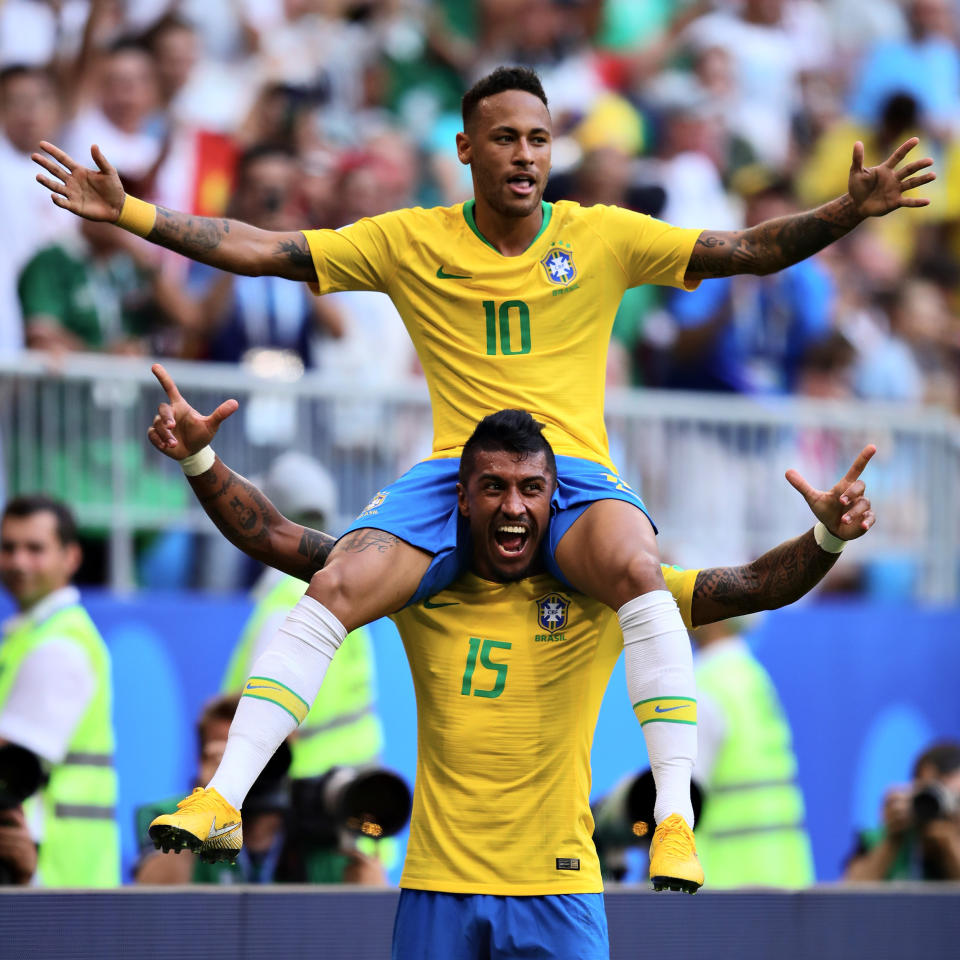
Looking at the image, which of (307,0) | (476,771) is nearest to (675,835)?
(476,771)

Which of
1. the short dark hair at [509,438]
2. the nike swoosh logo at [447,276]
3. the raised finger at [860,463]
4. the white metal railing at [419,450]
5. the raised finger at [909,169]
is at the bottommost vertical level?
the raised finger at [860,463]

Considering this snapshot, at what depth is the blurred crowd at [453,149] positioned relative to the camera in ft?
28.8

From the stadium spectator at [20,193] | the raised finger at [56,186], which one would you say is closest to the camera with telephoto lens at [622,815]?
the raised finger at [56,186]

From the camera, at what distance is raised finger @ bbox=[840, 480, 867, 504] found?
464 centimetres

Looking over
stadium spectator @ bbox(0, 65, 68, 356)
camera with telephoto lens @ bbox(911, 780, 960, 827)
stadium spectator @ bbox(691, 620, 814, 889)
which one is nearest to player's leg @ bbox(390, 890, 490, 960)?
camera with telephoto lens @ bbox(911, 780, 960, 827)

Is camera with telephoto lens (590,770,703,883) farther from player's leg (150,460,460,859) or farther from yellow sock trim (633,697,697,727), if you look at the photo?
player's leg (150,460,460,859)

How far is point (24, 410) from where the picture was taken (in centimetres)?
805

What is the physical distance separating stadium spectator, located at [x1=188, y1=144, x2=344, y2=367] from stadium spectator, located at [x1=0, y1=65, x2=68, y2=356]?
0.80m

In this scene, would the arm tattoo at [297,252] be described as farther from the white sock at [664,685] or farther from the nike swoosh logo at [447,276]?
the white sock at [664,685]

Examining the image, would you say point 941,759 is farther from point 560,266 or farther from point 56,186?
point 56,186

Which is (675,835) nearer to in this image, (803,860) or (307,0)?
(803,860)

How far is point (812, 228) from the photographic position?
470cm

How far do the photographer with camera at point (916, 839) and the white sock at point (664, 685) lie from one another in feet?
9.42

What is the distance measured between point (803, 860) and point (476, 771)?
381 cm
